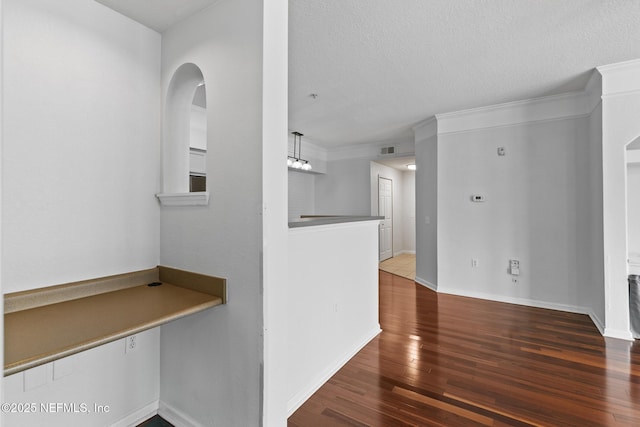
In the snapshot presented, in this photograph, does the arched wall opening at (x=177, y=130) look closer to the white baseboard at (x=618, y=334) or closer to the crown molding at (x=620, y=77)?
the crown molding at (x=620, y=77)

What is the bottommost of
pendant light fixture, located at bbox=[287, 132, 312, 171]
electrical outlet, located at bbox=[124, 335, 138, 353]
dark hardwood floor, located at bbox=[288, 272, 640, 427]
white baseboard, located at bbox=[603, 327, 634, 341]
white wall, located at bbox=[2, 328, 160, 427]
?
dark hardwood floor, located at bbox=[288, 272, 640, 427]

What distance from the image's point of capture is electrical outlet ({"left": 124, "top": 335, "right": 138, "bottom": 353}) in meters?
1.75

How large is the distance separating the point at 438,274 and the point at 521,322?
1.31m

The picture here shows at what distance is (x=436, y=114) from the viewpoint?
14.5 feet

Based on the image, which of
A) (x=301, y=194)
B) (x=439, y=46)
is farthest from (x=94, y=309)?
(x=301, y=194)

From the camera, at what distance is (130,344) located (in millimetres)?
1767

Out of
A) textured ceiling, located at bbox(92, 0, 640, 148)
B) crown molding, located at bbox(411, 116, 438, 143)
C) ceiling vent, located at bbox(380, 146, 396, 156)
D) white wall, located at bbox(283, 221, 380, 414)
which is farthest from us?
ceiling vent, located at bbox(380, 146, 396, 156)

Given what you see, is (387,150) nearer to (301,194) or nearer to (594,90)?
(301,194)

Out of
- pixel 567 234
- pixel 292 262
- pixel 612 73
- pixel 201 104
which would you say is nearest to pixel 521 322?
pixel 567 234

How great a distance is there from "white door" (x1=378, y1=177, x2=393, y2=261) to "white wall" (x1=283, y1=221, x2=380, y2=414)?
4092mm

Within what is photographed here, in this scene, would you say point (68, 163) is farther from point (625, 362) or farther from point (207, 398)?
point (625, 362)

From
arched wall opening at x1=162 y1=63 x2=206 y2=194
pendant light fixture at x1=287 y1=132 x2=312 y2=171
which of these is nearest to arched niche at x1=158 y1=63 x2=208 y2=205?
arched wall opening at x1=162 y1=63 x2=206 y2=194

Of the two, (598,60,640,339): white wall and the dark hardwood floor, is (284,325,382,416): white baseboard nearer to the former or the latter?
the dark hardwood floor

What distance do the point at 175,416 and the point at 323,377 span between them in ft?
3.24
